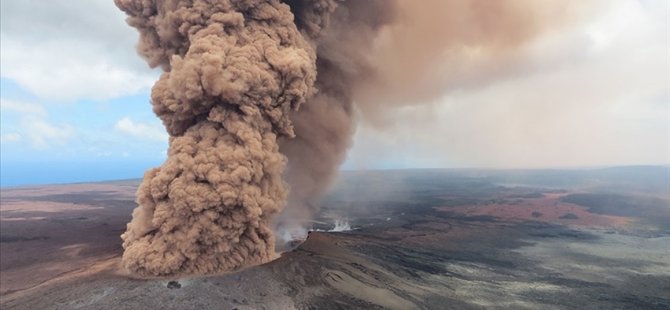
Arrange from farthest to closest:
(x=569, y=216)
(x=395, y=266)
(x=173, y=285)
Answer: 1. (x=569, y=216)
2. (x=395, y=266)
3. (x=173, y=285)

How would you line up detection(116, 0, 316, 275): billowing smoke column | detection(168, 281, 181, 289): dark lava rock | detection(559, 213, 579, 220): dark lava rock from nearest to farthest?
detection(168, 281, 181, 289): dark lava rock < detection(116, 0, 316, 275): billowing smoke column < detection(559, 213, 579, 220): dark lava rock

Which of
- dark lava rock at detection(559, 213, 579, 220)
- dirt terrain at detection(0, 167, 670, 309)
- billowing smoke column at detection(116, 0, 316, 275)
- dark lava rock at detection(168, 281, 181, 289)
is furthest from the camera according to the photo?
dark lava rock at detection(559, 213, 579, 220)

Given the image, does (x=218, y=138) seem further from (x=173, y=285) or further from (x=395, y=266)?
(x=395, y=266)

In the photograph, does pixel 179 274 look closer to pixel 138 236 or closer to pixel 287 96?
pixel 138 236

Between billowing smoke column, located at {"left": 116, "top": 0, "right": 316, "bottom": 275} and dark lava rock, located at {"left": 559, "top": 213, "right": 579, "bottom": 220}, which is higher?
billowing smoke column, located at {"left": 116, "top": 0, "right": 316, "bottom": 275}

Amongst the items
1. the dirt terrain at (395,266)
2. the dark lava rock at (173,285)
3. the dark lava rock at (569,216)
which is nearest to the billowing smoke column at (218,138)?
the dark lava rock at (173,285)

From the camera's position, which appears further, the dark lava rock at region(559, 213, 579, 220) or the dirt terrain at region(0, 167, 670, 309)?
the dark lava rock at region(559, 213, 579, 220)

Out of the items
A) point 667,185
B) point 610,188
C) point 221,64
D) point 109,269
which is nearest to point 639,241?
point 221,64

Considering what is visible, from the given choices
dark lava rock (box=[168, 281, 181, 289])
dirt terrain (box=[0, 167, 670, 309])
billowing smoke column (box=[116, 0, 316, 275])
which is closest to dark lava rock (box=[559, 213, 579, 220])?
dirt terrain (box=[0, 167, 670, 309])

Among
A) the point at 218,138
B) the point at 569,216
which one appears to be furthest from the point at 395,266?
the point at 569,216

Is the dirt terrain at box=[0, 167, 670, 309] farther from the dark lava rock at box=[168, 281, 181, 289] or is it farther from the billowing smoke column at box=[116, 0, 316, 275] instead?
the billowing smoke column at box=[116, 0, 316, 275]
